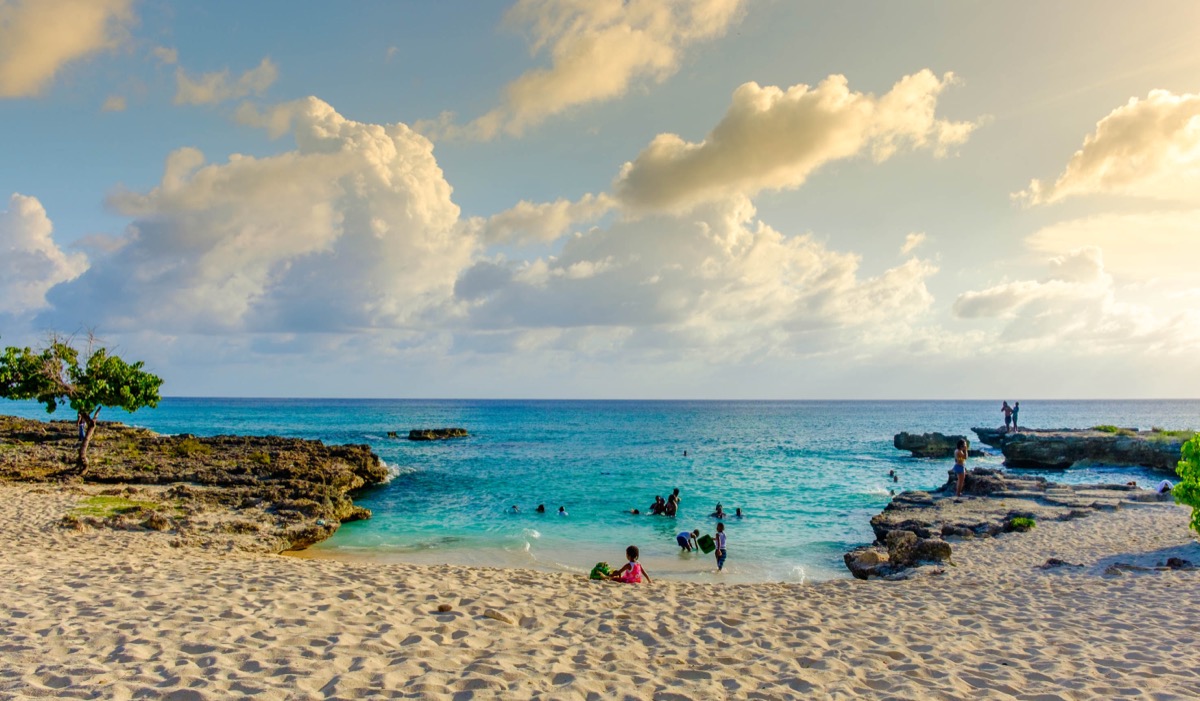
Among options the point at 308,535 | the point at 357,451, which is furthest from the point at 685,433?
the point at 308,535

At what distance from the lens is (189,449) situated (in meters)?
41.4

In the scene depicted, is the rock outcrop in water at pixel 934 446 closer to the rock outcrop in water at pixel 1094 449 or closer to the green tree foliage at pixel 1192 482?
the rock outcrop in water at pixel 1094 449

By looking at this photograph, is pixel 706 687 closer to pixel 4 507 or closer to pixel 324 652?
pixel 324 652

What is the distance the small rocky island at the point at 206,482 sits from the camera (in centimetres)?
2033

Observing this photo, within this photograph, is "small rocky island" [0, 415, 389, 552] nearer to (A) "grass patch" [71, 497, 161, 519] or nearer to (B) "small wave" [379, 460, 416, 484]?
(A) "grass patch" [71, 497, 161, 519]

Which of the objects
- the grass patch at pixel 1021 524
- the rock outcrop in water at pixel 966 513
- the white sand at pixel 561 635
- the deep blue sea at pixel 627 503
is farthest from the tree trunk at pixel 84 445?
the grass patch at pixel 1021 524

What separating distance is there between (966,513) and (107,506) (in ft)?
104

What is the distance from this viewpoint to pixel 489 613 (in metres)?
10.1

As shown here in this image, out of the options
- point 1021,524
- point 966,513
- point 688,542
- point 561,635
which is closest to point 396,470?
point 688,542

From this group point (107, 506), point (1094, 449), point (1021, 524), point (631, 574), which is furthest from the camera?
point (1094, 449)

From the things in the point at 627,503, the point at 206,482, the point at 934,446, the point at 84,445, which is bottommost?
the point at 627,503

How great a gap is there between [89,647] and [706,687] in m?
7.84

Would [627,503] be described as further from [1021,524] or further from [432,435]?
[432,435]

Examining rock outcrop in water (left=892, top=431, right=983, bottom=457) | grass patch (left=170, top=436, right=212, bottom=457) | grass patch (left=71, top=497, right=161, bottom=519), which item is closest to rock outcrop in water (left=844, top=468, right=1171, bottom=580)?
grass patch (left=71, top=497, right=161, bottom=519)
